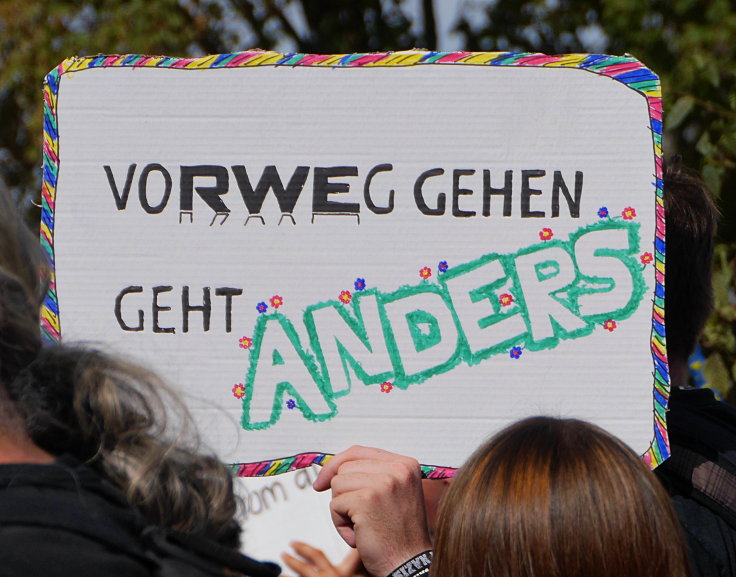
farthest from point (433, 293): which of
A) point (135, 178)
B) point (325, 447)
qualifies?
point (135, 178)

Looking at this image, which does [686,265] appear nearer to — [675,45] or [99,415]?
[99,415]

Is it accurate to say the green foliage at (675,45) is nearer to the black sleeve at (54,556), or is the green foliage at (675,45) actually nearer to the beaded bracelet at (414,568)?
the beaded bracelet at (414,568)

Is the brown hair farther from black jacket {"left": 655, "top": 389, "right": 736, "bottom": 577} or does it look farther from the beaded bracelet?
black jacket {"left": 655, "top": 389, "right": 736, "bottom": 577}

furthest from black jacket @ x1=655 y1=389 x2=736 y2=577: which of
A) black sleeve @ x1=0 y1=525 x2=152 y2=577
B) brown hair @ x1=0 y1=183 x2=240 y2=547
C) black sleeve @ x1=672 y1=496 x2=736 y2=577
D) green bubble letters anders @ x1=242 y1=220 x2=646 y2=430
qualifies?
black sleeve @ x1=0 y1=525 x2=152 y2=577

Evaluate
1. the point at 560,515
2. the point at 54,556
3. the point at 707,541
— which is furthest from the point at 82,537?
the point at 707,541

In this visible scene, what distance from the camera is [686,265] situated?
5.19ft

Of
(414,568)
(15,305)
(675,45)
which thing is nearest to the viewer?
(15,305)

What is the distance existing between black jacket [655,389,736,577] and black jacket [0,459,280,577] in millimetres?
706

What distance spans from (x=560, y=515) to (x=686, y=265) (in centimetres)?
71

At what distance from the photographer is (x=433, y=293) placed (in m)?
1.39

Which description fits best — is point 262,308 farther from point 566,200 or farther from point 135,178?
point 566,200

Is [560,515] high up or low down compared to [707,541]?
up

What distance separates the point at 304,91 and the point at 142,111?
23cm

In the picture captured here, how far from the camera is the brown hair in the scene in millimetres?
940
